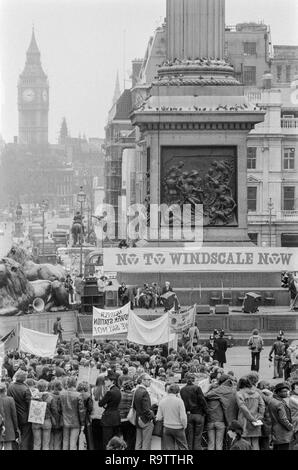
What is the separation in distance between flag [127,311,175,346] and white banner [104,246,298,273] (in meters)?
15.6

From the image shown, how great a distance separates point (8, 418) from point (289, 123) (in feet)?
249

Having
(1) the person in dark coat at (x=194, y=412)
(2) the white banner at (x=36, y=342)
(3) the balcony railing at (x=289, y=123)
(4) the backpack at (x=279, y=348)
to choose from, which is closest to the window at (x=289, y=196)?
(3) the balcony railing at (x=289, y=123)

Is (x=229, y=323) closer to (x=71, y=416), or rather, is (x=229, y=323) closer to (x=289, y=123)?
(x=71, y=416)

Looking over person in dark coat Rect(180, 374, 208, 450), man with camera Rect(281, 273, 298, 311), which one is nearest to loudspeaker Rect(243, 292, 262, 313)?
man with camera Rect(281, 273, 298, 311)

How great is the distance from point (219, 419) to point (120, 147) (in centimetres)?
10279

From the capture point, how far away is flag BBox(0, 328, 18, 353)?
40250 millimetres

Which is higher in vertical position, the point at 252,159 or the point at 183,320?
the point at 252,159

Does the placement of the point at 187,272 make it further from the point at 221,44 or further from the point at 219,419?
the point at 219,419

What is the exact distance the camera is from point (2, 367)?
3353 centimetres

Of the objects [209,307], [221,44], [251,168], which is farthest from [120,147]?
[209,307]

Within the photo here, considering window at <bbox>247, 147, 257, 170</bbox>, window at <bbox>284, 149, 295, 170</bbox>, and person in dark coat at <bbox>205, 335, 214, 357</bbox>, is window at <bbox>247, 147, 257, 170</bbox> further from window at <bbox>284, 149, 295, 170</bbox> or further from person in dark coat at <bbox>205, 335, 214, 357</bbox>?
person in dark coat at <bbox>205, 335, 214, 357</bbox>

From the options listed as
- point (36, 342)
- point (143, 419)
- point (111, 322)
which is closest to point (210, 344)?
point (111, 322)

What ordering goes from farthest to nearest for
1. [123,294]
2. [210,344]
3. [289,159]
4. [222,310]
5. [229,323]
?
1. [289,159]
2. [123,294]
3. [222,310]
4. [229,323]
5. [210,344]

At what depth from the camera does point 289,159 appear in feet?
333
